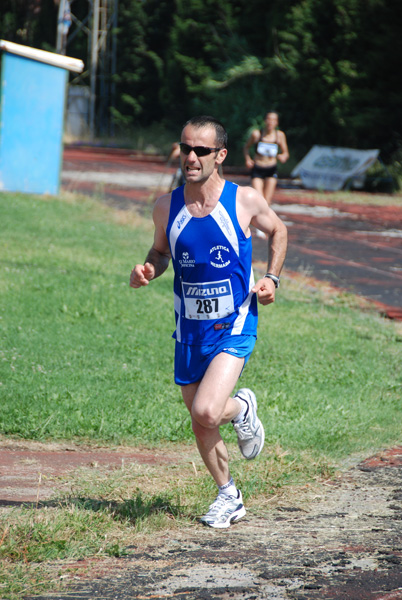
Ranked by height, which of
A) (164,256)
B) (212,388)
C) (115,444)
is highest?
(164,256)

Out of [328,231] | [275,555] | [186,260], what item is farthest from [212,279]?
[328,231]

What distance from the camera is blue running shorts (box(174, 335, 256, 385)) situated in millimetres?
4309

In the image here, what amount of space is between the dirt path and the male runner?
30 cm

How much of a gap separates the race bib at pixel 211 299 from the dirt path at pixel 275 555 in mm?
1126

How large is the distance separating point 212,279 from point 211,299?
0.10 metres

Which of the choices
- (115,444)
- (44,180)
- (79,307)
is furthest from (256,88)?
(115,444)

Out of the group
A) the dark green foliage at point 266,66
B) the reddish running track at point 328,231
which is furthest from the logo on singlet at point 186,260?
the dark green foliage at point 266,66

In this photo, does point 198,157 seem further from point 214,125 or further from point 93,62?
point 93,62

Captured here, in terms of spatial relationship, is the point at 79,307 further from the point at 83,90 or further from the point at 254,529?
the point at 83,90

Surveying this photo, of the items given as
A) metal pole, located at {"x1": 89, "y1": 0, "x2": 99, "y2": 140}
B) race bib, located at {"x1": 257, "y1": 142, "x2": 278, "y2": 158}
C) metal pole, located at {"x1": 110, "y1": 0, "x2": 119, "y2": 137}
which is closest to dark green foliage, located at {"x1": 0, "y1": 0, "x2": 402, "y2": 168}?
metal pole, located at {"x1": 110, "y1": 0, "x2": 119, "y2": 137}

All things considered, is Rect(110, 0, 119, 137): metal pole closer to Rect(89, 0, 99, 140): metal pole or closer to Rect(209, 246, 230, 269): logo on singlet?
Rect(89, 0, 99, 140): metal pole

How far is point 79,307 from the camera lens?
8.95 meters

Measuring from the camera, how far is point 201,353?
4328mm

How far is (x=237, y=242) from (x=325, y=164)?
2362 centimetres
